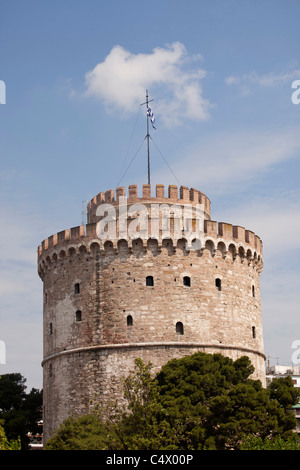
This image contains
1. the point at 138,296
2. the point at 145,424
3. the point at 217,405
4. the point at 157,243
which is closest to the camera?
the point at 145,424

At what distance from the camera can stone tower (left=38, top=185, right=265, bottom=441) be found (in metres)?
31.5

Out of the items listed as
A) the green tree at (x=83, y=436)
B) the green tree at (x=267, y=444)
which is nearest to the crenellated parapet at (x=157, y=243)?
the green tree at (x=83, y=436)

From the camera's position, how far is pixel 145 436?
85.9ft

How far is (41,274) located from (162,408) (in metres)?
11.4

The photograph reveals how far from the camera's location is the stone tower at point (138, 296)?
31453 mm

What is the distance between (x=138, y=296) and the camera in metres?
31.7

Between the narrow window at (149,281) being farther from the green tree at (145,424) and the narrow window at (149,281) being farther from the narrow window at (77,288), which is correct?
the green tree at (145,424)

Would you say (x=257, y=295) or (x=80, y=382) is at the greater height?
(x=257, y=295)

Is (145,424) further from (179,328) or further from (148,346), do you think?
(179,328)

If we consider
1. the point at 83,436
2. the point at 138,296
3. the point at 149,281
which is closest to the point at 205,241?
the point at 149,281

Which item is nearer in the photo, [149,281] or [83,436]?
[83,436]
